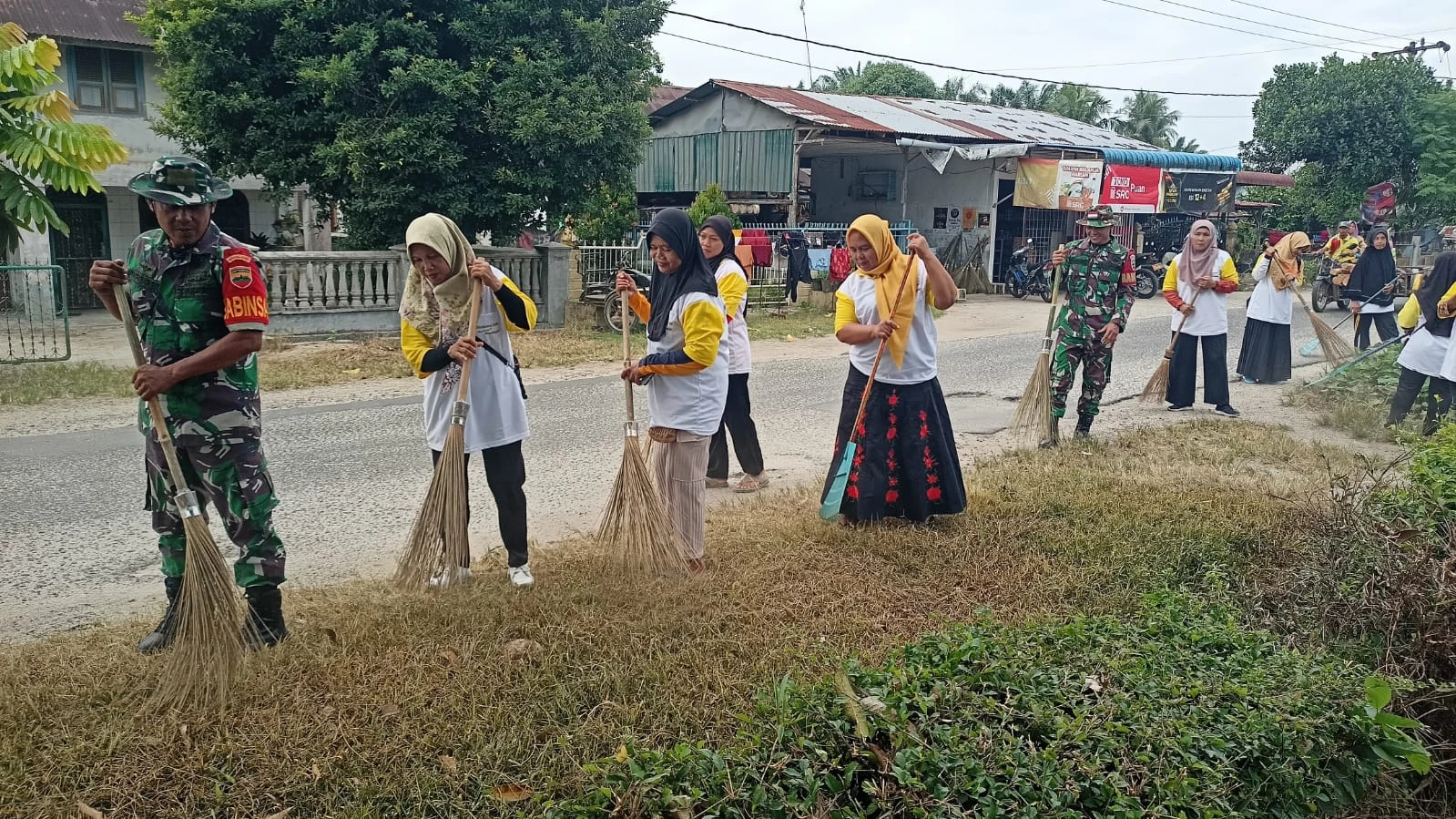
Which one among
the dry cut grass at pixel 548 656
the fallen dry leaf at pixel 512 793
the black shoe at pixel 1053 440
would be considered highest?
the black shoe at pixel 1053 440

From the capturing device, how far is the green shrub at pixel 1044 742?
2430mm

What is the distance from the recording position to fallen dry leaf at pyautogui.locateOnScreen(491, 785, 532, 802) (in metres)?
2.66

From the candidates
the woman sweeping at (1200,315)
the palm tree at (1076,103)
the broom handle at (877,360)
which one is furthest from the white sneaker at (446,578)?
the palm tree at (1076,103)

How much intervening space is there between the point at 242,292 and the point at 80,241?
54.7 ft

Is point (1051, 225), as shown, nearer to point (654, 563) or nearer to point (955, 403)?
point (955, 403)

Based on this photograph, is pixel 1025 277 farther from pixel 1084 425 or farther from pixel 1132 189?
pixel 1084 425

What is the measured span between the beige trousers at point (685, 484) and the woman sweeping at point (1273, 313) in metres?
7.59

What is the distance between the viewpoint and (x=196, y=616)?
10.3 feet

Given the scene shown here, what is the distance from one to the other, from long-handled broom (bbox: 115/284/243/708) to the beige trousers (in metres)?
1.71

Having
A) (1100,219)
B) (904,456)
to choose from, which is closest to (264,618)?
(904,456)

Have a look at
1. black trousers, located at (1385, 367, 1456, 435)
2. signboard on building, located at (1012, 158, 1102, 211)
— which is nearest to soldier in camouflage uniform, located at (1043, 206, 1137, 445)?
black trousers, located at (1385, 367, 1456, 435)

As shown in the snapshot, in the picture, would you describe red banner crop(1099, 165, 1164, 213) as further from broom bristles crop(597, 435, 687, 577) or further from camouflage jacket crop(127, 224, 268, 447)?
camouflage jacket crop(127, 224, 268, 447)

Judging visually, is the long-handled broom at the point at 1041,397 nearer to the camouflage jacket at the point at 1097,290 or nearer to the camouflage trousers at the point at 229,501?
the camouflage jacket at the point at 1097,290

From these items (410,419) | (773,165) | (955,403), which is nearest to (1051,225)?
(773,165)
